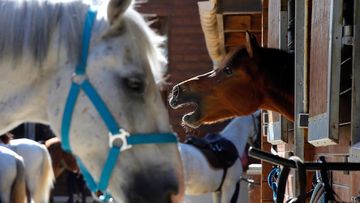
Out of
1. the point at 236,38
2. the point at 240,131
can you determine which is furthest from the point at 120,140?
the point at 240,131

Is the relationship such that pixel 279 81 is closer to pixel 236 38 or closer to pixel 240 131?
pixel 236 38

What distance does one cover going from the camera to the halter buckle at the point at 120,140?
217cm

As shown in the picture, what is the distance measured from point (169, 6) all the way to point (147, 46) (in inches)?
509

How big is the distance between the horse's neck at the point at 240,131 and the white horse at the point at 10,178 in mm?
3769

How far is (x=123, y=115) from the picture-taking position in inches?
86.5

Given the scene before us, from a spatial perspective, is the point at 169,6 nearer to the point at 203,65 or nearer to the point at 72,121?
the point at 203,65

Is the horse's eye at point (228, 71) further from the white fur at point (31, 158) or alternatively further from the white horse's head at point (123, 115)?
the white fur at point (31, 158)

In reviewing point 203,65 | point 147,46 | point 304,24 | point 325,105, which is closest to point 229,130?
point 203,65

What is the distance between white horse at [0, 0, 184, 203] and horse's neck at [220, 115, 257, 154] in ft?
28.9

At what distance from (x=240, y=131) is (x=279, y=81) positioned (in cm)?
709

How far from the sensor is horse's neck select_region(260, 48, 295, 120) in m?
4.28

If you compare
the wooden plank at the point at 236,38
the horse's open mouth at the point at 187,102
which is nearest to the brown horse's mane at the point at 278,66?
the horse's open mouth at the point at 187,102

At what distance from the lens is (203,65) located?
49.7ft

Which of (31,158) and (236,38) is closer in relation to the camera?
(236,38)
